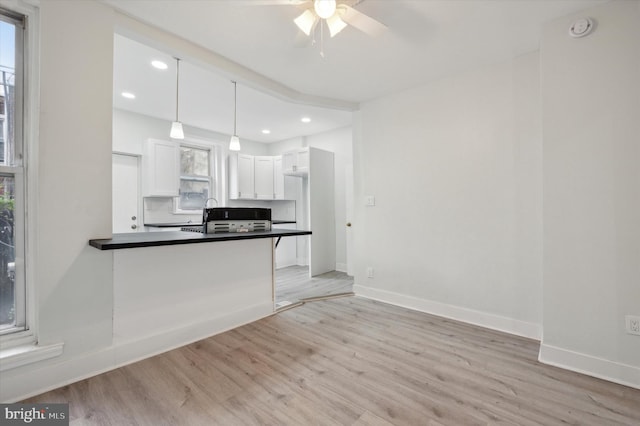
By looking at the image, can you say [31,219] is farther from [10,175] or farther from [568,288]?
[568,288]

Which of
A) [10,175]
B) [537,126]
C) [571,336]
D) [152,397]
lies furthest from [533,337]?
[10,175]

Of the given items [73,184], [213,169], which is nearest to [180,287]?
[73,184]

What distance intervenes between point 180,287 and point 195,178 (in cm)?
307

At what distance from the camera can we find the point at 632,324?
5.90ft

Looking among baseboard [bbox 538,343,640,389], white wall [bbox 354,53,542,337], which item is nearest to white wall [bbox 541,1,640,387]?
baseboard [bbox 538,343,640,389]

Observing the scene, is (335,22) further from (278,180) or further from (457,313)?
(278,180)

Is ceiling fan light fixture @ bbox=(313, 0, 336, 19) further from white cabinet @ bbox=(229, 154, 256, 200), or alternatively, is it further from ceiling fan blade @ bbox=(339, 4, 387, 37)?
white cabinet @ bbox=(229, 154, 256, 200)

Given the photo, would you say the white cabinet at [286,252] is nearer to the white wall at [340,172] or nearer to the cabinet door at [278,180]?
the cabinet door at [278,180]

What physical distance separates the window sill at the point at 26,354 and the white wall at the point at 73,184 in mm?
36

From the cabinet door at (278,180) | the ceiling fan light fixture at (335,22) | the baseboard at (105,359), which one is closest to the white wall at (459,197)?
the ceiling fan light fixture at (335,22)

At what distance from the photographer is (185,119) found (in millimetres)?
4391

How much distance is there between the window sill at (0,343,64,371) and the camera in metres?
1.57

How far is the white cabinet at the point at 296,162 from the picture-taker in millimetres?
4859

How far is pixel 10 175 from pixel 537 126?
12.9 feet
